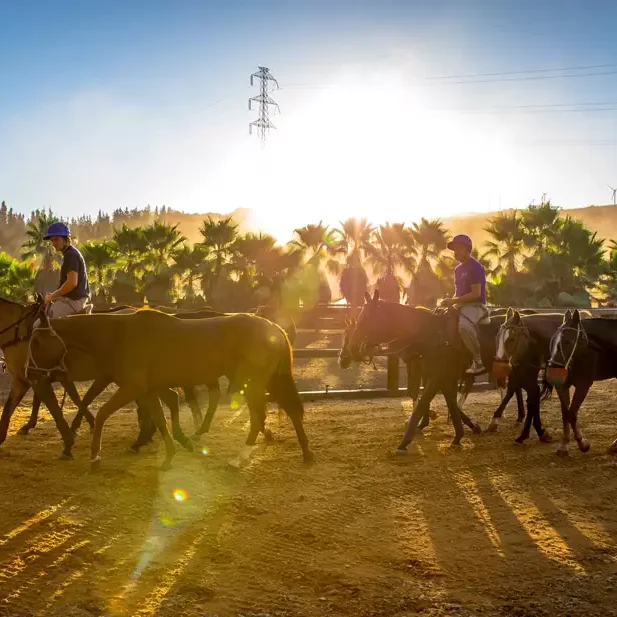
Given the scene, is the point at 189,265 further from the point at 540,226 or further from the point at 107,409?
the point at 107,409

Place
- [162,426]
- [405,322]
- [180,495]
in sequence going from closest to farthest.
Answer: [180,495]
[162,426]
[405,322]

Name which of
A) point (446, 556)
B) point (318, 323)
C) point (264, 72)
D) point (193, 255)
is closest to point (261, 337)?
point (446, 556)

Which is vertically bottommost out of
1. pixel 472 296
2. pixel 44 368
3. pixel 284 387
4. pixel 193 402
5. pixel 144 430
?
pixel 144 430

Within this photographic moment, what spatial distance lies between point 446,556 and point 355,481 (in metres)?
2.20

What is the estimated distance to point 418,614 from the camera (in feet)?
14.0

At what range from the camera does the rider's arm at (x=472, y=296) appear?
31.3 feet

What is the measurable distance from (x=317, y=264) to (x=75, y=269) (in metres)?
30.8

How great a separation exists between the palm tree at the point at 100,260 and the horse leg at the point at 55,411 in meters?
27.3

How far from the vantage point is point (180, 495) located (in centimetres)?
674

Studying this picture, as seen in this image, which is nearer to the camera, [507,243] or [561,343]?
[561,343]

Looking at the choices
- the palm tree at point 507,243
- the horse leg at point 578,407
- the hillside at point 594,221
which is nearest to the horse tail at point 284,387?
the horse leg at point 578,407

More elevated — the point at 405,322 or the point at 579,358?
the point at 405,322

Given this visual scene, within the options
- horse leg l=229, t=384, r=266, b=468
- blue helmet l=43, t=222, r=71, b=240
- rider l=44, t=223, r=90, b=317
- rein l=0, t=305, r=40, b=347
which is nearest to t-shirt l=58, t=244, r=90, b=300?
rider l=44, t=223, r=90, b=317

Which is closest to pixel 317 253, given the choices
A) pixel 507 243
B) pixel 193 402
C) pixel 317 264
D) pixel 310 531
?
pixel 317 264
